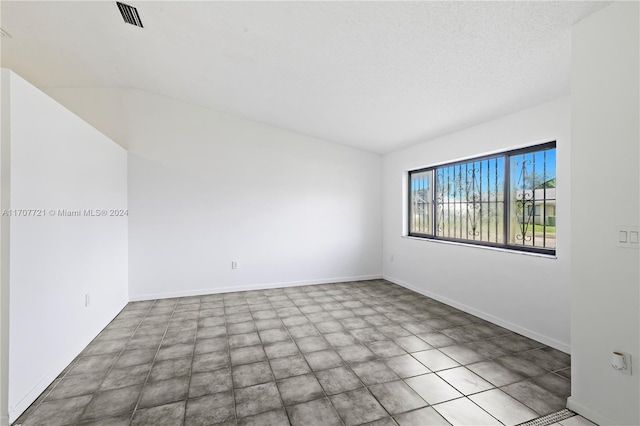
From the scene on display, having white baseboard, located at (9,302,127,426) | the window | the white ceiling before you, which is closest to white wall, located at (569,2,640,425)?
the white ceiling

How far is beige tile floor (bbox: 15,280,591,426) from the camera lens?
1.86 m

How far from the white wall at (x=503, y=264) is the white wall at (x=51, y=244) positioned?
421cm

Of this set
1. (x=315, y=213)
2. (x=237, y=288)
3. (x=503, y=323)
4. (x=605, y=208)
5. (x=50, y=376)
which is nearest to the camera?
(x=605, y=208)

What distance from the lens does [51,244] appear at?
89.6 inches

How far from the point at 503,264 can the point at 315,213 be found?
2951mm

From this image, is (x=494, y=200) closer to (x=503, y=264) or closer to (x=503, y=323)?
(x=503, y=264)

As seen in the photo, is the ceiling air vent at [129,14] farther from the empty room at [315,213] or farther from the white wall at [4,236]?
the white wall at [4,236]

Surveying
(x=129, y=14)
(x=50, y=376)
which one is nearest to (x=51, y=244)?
(x=50, y=376)

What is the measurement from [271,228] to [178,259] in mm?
1496

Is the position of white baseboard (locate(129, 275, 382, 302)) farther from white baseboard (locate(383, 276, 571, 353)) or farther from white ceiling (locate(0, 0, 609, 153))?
white ceiling (locate(0, 0, 609, 153))

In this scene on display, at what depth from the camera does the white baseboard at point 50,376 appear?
1.83m

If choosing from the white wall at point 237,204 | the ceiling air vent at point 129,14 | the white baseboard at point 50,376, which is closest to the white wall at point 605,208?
the ceiling air vent at point 129,14

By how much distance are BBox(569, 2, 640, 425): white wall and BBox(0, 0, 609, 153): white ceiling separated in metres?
0.27

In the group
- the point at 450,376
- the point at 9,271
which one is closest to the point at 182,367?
the point at 9,271
